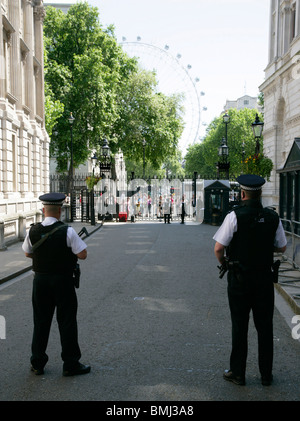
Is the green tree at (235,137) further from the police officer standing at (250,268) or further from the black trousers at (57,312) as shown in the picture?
the black trousers at (57,312)

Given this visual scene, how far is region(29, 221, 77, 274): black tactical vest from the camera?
14.8ft

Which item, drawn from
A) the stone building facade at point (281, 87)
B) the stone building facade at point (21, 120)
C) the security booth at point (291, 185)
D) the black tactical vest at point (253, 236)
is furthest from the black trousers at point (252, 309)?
the stone building facade at point (281, 87)

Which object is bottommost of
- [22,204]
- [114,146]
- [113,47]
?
[22,204]

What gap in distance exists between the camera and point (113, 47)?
37.8 metres

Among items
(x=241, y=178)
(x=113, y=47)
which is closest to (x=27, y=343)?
(x=241, y=178)

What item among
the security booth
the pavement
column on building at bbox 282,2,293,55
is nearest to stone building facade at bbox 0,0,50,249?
the pavement

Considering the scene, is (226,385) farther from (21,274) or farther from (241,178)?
(21,274)

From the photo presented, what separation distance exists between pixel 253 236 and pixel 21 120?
62.2 ft

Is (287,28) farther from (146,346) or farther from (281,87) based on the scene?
(146,346)

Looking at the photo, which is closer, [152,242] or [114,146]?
[152,242]

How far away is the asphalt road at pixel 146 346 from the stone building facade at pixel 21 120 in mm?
7565

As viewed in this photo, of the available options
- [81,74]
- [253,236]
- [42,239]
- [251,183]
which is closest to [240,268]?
[253,236]
